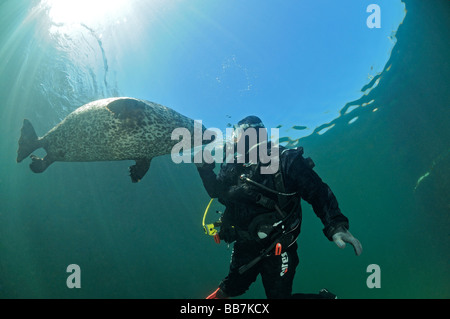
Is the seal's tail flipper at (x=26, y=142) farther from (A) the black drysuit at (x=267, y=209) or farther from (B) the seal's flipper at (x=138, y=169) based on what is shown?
(A) the black drysuit at (x=267, y=209)

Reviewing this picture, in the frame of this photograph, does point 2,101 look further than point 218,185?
Yes

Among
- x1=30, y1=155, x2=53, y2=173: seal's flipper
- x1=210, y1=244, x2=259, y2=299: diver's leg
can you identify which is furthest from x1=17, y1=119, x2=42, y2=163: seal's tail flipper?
x1=210, y1=244, x2=259, y2=299: diver's leg

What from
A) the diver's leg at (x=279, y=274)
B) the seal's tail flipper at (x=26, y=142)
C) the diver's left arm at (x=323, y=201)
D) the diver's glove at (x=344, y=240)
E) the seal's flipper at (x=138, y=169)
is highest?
the seal's tail flipper at (x=26, y=142)

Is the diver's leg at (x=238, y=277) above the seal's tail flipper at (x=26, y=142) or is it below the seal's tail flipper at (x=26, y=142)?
below

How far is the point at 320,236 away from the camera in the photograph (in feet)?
117

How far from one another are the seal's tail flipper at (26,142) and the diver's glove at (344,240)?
6.41m

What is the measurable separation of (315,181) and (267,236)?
1184 millimetres

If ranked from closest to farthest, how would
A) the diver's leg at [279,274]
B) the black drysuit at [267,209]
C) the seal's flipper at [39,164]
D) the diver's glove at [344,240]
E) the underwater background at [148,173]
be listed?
the diver's glove at [344,240] < the black drysuit at [267,209] < the diver's leg at [279,274] < the seal's flipper at [39,164] < the underwater background at [148,173]

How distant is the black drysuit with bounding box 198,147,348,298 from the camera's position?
9.59ft

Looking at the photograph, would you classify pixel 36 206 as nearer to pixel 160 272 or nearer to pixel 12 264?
pixel 12 264

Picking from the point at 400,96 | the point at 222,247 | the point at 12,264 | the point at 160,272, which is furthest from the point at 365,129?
the point at 12,264

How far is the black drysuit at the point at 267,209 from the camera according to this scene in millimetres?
2924

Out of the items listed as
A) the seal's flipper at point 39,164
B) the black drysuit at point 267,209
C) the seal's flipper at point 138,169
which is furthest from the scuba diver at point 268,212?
the seal's flipper at point 39,164

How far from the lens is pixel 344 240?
239 centimetres
